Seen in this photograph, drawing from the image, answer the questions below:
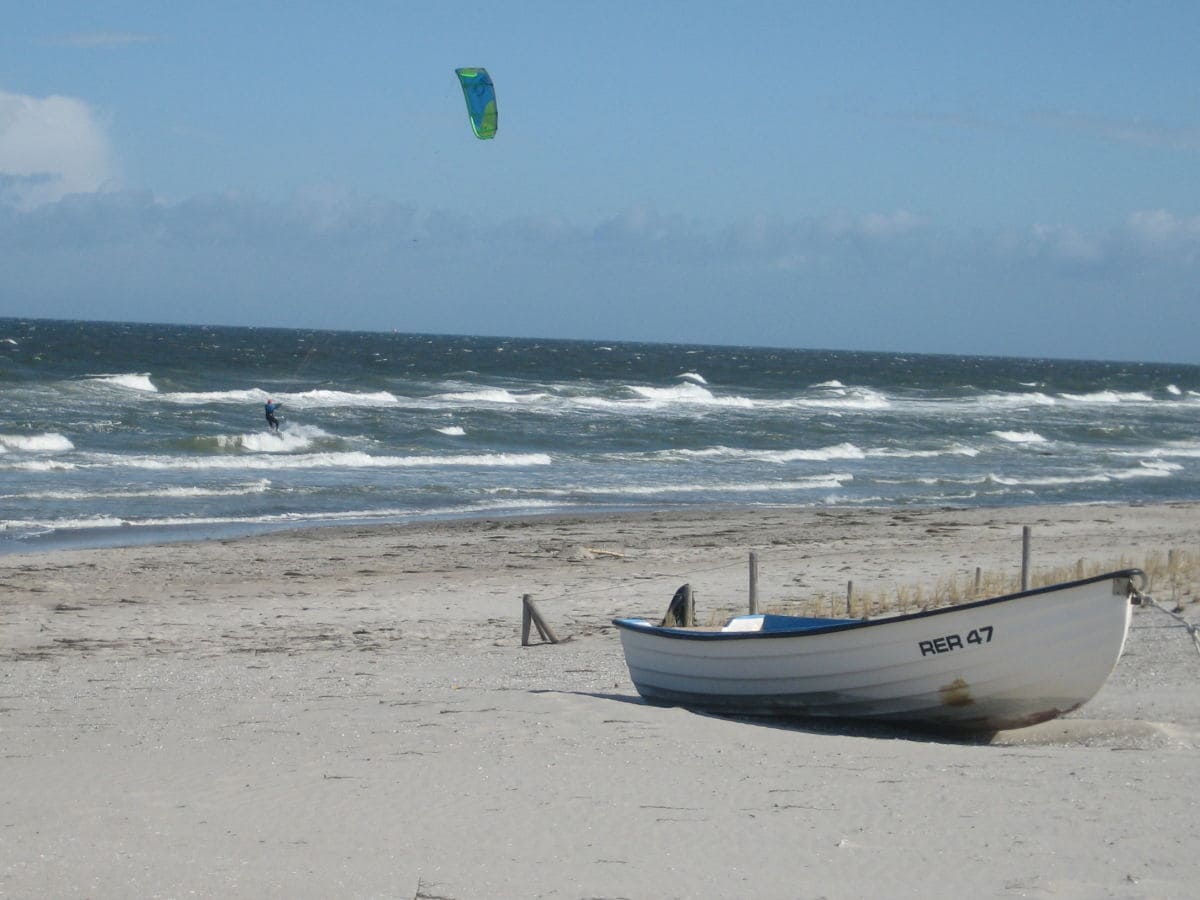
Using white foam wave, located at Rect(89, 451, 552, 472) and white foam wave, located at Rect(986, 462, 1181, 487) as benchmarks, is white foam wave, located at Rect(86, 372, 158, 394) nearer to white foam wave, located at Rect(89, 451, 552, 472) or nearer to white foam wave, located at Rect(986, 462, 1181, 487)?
white foam wave, located at Rect(89, 451, 552, 472)

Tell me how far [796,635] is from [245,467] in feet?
70.9

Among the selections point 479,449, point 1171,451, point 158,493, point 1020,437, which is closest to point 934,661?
point 158,493

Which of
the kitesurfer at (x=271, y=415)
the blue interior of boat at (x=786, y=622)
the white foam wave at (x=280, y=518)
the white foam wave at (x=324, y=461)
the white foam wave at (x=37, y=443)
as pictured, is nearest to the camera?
the blue interior of boat at (x=786, y=622)

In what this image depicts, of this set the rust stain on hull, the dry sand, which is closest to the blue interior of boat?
the dry sand

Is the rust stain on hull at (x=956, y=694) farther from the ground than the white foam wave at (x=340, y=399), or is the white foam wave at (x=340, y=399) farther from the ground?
the white foam wave at (x=340, y=399)

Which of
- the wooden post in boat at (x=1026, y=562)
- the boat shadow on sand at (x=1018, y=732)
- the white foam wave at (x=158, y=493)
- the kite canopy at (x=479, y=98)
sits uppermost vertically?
the kite canopy at (x=479, y=98)

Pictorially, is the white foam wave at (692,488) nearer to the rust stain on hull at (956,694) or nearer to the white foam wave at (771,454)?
the white foam wave at (771,454)

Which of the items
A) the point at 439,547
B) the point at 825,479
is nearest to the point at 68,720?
the point at 439,547

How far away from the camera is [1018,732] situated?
29.9 ft

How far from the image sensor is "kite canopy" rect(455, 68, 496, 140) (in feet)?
57.5

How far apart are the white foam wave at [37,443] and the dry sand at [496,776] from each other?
16.7 m

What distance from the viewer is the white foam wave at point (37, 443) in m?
29.9

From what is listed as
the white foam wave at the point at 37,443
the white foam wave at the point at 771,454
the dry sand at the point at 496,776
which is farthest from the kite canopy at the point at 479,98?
the white foam wave at the point at 771,454

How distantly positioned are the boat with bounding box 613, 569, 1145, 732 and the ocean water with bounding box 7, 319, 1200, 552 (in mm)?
12583
